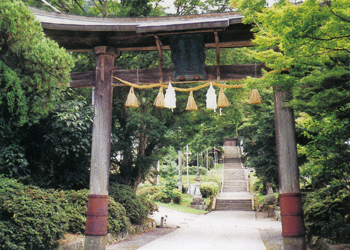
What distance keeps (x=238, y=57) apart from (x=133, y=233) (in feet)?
24.7

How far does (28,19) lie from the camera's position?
538cm

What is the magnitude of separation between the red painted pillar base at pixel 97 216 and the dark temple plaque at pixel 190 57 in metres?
3.40

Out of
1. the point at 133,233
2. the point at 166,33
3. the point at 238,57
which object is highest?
the point at 238,57

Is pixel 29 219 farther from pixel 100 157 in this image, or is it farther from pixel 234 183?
pixel 234 183

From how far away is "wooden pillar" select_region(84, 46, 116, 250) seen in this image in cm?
737

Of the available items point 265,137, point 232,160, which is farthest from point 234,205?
point 232,160

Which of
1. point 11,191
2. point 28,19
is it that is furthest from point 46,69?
point 11,191

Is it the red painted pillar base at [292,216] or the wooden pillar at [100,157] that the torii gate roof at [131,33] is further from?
the red painted pillar base at [292,216]

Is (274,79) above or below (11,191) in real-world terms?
above

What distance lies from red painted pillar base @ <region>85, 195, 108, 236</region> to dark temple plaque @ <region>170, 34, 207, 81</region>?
11.2 ft

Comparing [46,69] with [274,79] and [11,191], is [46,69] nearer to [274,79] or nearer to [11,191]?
[11,191]

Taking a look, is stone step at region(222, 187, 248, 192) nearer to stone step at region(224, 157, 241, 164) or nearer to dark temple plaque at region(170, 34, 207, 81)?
stone step at region(224, 157, 241, 164)

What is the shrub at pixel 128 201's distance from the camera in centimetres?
1068

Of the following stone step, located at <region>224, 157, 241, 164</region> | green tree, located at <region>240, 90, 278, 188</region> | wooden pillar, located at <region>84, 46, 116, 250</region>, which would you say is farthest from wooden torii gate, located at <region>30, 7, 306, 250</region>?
stone step, located at <region>224, 157, 241, 164</region>
